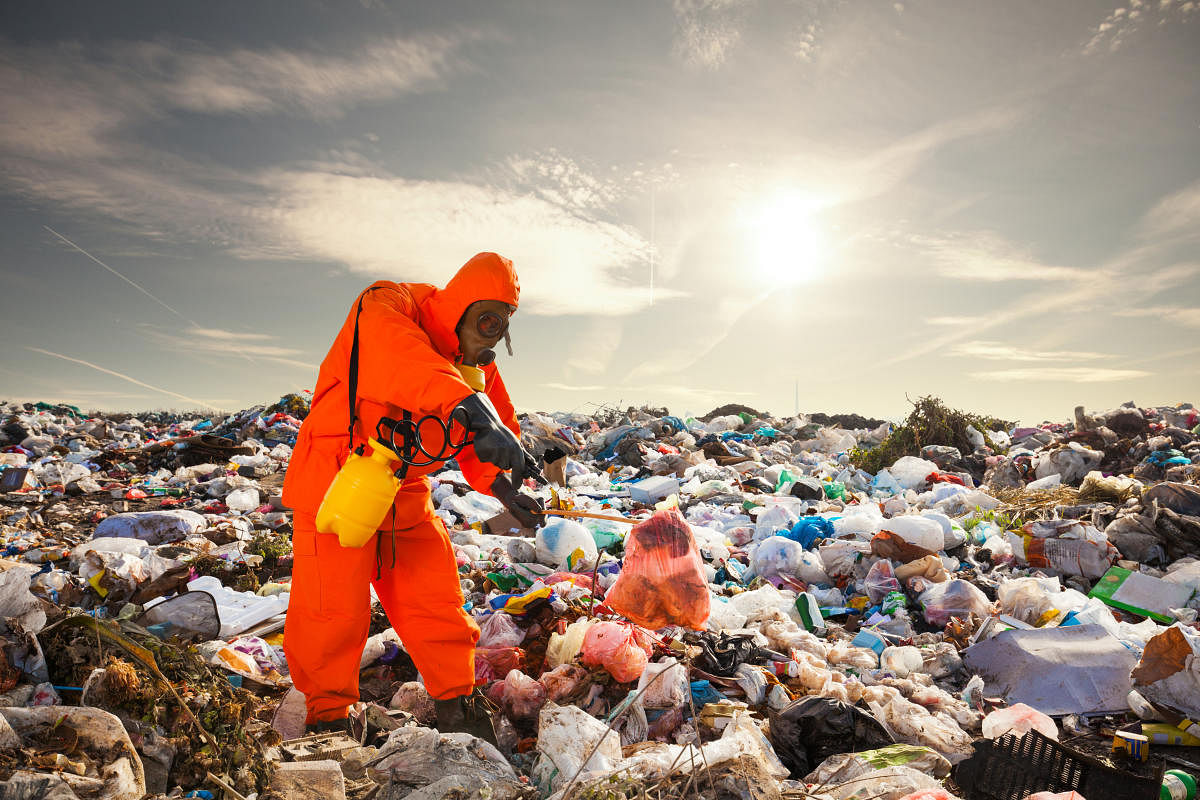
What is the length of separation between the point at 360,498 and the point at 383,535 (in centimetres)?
30

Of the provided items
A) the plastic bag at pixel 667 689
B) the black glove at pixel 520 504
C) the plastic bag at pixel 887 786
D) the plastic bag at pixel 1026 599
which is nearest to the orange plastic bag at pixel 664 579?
the plastic bag at pixel 667 689

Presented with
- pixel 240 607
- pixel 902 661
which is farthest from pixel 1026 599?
pixel 240 607

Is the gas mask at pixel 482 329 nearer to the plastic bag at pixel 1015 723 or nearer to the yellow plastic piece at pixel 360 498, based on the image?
the yellow plastic piece at pixel 360 498

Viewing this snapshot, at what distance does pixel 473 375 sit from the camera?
2.39 meters

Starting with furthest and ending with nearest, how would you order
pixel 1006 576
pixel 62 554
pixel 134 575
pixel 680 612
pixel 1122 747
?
1. pixel 62 554
2. pixel 1006 576
3. pixel 134 575
4. pixel 680 612
5. pixel 1122 747

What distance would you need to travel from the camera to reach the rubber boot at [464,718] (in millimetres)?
2270

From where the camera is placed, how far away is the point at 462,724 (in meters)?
2.27

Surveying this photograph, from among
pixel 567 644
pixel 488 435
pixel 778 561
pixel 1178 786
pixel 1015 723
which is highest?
pixel 488 435

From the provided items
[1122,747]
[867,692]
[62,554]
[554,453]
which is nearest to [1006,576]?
[1122,747]

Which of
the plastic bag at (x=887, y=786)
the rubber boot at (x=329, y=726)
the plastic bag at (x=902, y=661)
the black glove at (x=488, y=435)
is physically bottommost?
the plastic bag at (x=887, y=786)

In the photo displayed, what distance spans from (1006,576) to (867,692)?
2.46 meters

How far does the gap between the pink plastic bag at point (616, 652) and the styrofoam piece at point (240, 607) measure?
5.33 ft

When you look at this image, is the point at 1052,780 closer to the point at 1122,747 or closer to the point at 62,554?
the point at 1122,747

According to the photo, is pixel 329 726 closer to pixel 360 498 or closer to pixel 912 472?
pixel 360 498
